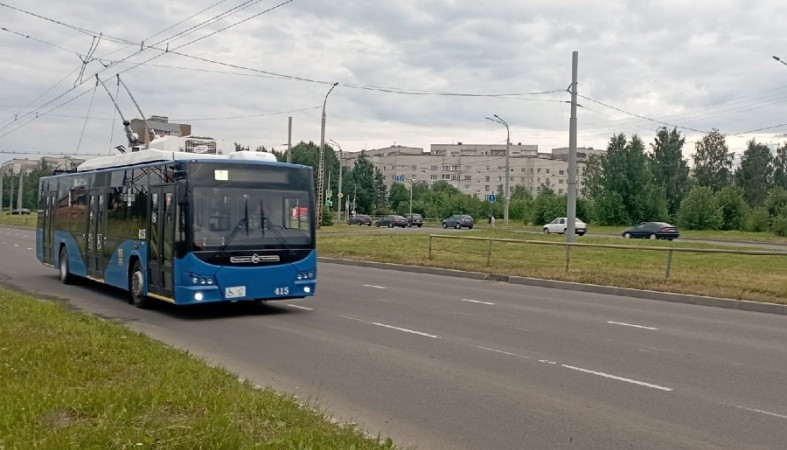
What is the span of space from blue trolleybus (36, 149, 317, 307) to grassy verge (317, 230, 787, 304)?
9327mm

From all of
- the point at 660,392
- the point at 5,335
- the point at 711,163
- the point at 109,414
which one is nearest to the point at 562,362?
the point at 660,392

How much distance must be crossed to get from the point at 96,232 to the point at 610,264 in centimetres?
1501

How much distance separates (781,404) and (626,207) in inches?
2957

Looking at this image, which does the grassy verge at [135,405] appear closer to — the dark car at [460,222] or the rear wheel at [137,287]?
the rear wheel at [137,287]

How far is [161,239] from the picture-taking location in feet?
43.7

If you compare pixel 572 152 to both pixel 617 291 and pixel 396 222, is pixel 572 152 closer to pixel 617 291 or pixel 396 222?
pixel 617 291

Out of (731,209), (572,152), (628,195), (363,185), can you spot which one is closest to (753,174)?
(628,195)

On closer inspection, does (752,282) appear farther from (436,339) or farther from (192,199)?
(192,199)

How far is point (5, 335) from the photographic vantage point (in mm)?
8680

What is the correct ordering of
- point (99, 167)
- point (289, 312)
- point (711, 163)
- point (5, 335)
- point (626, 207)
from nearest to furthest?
point (5, 335), point (289, 312), point (99, 167), point (626, 207), point (711, 163)

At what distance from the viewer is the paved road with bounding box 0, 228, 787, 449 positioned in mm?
6375

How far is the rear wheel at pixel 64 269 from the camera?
1905cm

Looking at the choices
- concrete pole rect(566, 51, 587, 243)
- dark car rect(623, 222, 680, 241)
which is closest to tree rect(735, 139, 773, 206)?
dark car rect(623, 222, 680, 241)

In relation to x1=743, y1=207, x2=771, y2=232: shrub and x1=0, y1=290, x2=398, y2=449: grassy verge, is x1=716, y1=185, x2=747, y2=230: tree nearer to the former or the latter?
x1=743, y1=207, x2=771, y2=232: shrub
